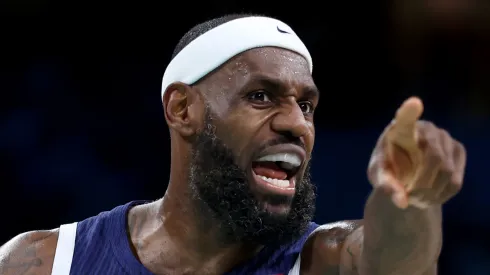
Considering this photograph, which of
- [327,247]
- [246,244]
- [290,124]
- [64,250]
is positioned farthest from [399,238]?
[64,250]

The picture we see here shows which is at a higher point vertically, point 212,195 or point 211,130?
point 211,130

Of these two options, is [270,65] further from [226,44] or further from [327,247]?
[327,247]

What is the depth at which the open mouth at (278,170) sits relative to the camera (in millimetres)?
2301

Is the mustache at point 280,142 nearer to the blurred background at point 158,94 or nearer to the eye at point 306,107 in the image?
the eye at point 306,107

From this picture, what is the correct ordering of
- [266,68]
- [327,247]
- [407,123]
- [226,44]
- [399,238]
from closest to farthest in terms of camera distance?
[407,123]
[399,238]
[327,247]
[266,68]
[226,44]

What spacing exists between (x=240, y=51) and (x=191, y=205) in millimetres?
490

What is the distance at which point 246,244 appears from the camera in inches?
95.9

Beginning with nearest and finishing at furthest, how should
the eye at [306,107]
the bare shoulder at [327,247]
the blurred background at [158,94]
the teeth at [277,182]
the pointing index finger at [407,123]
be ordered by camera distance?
the pointing index finger at [407,123] → the bare shoulder at [327,247] → the teeth at [277,182] → the eye at [306,107] → the blurred background at [158,94]

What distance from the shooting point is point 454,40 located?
14.1 ft

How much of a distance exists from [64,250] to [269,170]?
2.30 ft

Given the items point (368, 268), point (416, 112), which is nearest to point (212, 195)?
point (368, 268)

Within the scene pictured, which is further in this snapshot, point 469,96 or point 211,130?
point 469,96

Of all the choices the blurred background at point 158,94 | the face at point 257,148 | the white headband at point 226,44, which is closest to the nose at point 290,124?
the face at point 257,148

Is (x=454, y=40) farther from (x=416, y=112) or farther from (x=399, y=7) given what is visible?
(x=416, y=112)
